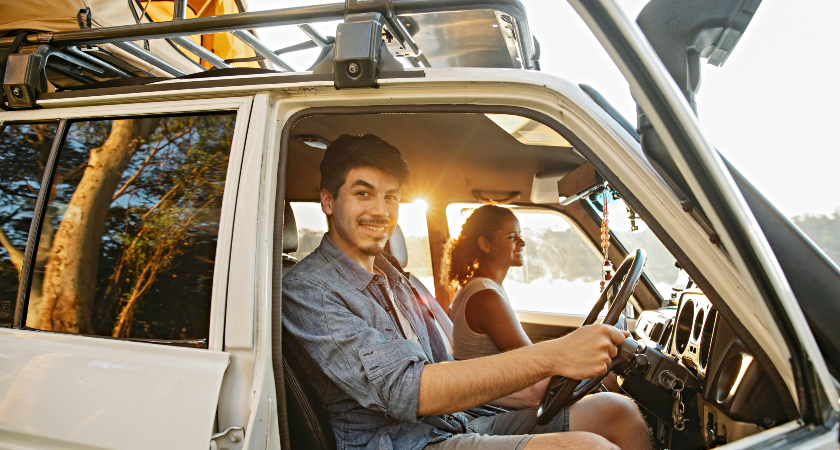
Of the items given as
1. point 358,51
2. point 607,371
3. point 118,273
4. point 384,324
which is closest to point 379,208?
point 384,324

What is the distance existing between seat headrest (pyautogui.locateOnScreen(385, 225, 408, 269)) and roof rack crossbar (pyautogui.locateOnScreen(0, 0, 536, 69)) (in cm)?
199

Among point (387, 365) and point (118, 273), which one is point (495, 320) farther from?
point (118, 273)

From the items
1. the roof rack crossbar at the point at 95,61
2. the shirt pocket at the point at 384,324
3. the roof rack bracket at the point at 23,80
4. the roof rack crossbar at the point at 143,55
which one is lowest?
the shirt pocket at the point at 384,324

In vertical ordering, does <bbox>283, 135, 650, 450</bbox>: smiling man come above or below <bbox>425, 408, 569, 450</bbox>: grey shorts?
above

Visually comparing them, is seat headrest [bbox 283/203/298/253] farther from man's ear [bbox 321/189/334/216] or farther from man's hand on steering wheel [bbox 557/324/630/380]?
man's hand on steering wheel [bbox 557/324/630/380]

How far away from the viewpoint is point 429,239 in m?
3.87

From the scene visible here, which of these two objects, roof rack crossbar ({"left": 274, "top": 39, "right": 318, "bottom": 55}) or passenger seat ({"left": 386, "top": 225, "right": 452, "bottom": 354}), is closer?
roof rack crossbar ({"left": 274, "top": 39, "right": 318, "bottom": 55})

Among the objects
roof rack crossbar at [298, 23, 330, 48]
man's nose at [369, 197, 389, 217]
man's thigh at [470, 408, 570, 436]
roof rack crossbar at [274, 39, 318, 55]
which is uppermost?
roof rack crossbar at [274, 39, 318, 55]

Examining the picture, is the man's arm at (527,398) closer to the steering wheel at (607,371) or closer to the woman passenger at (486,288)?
the woman passenger at (486,288)

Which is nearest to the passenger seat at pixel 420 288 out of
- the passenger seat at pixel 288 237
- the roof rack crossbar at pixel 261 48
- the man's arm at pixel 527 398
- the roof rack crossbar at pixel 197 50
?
the passenger seat at pixel 288 237

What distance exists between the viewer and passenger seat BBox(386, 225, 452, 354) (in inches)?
127

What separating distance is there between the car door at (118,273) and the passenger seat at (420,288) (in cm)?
187

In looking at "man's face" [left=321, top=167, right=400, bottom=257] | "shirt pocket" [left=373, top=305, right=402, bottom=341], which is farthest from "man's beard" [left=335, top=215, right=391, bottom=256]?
"shirt pocket" [left=373, top=305, right=402, bottom=341]

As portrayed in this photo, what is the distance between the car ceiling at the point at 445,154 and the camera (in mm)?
2338
